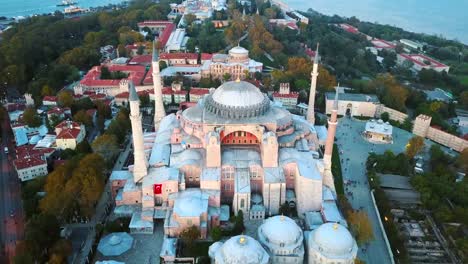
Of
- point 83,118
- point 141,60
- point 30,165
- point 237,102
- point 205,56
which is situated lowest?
point 30,165

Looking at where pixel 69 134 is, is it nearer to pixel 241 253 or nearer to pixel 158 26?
pixel 241 253

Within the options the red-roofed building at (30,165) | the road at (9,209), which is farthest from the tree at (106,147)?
the road at (9,209)

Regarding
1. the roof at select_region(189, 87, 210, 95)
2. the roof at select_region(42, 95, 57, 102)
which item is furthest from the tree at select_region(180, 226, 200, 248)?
the roof at select_region(42, 95, 57, 102)

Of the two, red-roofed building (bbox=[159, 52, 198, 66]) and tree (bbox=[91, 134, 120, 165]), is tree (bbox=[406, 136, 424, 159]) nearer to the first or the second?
tree (bbox=[91, 134, 120, 165])

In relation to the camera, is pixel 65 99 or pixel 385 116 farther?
pixel 385 116

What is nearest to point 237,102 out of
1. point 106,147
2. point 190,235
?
point 190,235

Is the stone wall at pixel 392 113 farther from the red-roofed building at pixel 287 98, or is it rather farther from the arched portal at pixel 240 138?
the arched portal at pixel 240 138
